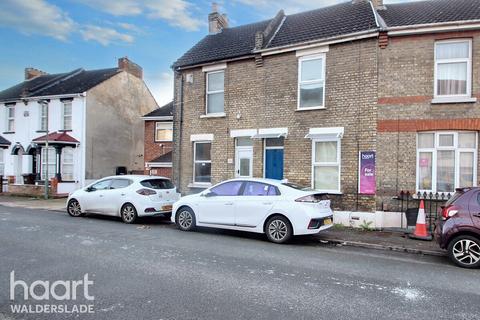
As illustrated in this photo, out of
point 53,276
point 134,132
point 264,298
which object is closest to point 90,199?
point 53,276

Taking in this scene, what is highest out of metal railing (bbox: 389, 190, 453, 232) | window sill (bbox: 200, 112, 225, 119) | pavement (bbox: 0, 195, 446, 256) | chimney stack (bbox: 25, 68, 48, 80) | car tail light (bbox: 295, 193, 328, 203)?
chimney stack (bbox: 25, 68, 48, 80)

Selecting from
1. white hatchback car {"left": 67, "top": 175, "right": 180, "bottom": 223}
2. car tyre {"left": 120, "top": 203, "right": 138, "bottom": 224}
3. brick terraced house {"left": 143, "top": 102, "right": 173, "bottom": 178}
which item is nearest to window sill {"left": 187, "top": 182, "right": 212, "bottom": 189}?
white hatchback car {"left": 67, "top": 175, "right": 180, "bottom": 223}

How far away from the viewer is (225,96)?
46.8ft

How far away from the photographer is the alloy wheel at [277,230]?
865cm

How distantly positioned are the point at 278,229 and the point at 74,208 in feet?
26.2

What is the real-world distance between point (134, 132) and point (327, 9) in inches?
650

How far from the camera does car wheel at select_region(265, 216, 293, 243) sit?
28.2ft

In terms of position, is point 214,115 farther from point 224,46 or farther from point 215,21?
point 215,21

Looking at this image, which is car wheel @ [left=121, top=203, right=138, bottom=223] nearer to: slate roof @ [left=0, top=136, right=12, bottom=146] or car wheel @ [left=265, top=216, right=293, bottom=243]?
car wheel @ [left=265, top=216, right=293, bottom=243]

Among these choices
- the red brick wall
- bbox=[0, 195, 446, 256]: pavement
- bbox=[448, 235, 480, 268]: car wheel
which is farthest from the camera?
the red brick wall

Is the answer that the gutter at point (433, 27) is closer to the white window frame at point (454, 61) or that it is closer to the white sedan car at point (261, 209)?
the white window frame at point (454, 61)

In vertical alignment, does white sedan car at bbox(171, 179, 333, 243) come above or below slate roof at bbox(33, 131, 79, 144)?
below

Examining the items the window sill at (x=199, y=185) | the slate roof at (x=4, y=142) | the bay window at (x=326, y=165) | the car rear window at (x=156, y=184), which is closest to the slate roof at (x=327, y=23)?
the bay window at (x=326, y=165)

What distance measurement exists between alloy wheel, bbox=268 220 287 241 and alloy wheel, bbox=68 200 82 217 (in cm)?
749
